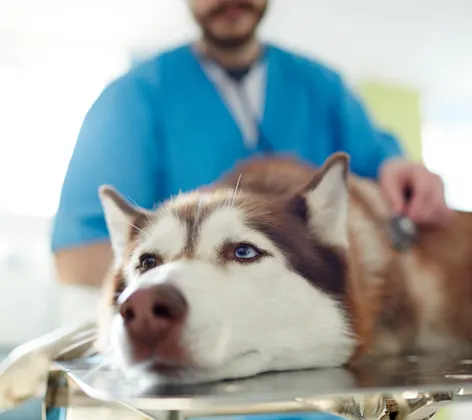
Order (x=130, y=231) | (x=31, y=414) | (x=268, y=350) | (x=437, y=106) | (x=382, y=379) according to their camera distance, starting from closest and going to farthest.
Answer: (x=382, y=379)
(x=268, y=350)
(x=130, y=231)
(x=31, y=414)
(x=437, y=106)

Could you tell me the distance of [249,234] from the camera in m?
0.84

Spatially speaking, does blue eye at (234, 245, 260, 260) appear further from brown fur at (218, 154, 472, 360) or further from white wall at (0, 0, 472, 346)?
white wall at (0, 0, 472, 346)

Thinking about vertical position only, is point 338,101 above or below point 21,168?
above

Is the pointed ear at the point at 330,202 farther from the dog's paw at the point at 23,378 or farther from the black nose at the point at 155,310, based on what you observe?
the dog's paw at the point at 23,378

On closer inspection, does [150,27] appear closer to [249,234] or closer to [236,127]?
[236,127]

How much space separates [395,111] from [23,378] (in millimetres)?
754

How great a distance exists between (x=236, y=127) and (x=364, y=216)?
26 centimetres

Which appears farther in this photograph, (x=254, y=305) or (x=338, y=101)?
(x=338, y=101)

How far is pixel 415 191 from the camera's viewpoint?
1.06 metres

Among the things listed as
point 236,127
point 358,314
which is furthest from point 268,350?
point 236,127

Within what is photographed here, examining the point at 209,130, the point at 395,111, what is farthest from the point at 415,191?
the point at 209,130

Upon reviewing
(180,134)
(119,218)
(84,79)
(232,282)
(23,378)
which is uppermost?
(84,79)

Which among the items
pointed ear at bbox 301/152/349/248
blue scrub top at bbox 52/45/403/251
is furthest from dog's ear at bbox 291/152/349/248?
blue scrub top at bbox 52/45/403/251

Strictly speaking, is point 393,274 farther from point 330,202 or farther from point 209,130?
point 209,130
